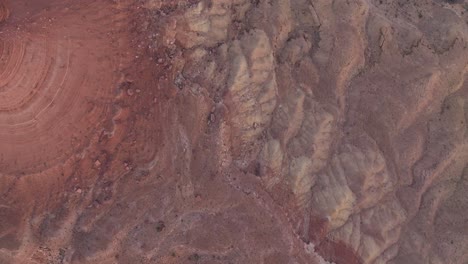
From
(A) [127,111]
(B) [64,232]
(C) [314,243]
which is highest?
(A) [127,111]

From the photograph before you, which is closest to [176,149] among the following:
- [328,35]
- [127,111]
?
[127,111]

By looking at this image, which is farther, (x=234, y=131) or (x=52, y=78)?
(x=234, y=131)

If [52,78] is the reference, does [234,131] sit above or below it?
below

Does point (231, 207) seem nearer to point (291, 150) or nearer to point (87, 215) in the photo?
point (291, 150)

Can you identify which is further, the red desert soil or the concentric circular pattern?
the red desert soil

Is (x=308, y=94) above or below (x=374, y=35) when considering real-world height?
below
